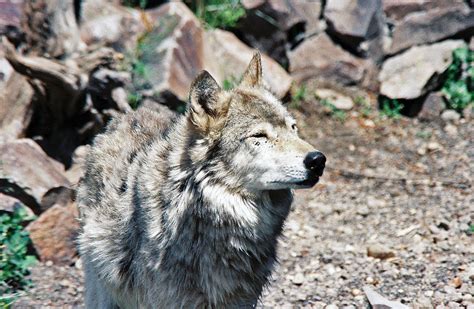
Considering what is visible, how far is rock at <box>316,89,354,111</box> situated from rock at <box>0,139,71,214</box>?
408 centimetres

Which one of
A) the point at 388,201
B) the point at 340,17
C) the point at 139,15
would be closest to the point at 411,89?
the point at 340,17

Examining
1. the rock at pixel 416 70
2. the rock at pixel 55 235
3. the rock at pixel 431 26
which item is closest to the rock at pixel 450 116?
the rock at pixel 416 70

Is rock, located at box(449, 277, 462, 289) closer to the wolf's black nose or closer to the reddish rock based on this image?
the wolf's black nose

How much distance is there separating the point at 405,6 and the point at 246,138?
21.1 ft

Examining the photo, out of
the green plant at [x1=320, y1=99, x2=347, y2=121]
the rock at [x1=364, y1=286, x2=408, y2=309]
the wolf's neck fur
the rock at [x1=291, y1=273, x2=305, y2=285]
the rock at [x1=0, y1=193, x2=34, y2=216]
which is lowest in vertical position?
the green plant at [x1=320, y1=99, x2=347, y2=121]

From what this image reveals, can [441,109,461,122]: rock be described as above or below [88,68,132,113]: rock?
below

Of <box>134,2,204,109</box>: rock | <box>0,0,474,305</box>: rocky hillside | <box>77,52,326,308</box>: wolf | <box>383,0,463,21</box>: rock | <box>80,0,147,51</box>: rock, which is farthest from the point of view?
<box>383,0,463,21</box>: rock

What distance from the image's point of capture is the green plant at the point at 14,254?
5.96 m

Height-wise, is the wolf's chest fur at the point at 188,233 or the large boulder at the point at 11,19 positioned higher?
the wolf's chest fur at the point at 188,233

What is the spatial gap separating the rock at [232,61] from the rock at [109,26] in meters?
0.90

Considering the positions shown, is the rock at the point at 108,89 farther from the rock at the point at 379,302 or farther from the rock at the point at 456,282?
the rock at the point at 456,282

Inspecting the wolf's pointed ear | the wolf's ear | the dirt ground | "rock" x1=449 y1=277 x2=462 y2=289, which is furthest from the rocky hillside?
"rock" x1=449 y1=277 x2=462 y2=289

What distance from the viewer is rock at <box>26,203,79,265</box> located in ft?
20.7

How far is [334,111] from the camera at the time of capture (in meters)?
9.39
